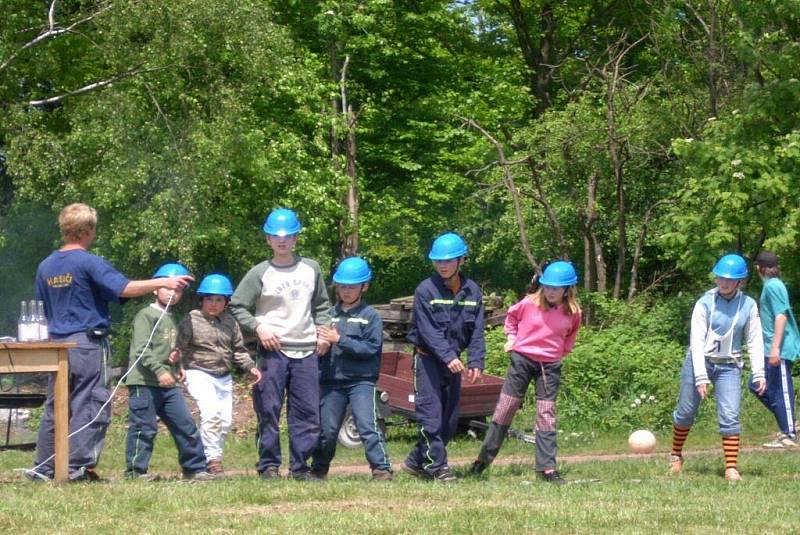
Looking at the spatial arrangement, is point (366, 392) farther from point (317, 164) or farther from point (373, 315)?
point (317, 164)

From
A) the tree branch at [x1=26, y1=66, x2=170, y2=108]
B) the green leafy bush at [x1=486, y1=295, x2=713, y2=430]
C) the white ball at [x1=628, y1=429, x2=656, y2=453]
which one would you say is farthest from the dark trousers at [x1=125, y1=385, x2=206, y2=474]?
the tree branch at [x1=26, y1=66, x2=170, y2=108]

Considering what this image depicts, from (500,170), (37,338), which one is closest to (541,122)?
(500,170)

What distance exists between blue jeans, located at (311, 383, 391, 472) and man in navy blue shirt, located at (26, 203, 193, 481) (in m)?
1.66

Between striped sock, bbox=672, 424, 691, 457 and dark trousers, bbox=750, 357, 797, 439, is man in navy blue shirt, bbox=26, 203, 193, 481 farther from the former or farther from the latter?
dark trousers, bbox=750, 357, 797, 439

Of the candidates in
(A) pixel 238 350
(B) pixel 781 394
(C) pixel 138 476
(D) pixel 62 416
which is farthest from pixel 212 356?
(B) pixel 781 394

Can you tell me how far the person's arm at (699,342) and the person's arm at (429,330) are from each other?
202 cm

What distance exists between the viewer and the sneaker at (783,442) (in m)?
13.1

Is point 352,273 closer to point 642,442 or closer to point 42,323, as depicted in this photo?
point 42,323

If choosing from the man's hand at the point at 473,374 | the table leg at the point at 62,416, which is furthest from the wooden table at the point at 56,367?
the man's hand at the point at 473,374

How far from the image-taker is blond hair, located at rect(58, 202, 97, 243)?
8977 mm

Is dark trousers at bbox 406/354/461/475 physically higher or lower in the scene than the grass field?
higher

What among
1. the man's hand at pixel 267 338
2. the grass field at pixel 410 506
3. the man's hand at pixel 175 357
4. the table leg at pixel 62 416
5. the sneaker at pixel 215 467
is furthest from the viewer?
the sneaker at pixel 215 467

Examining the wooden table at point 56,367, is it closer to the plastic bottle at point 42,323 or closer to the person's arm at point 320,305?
the plastic bottle at point 42,323

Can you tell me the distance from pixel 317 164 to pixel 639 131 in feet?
24.5
